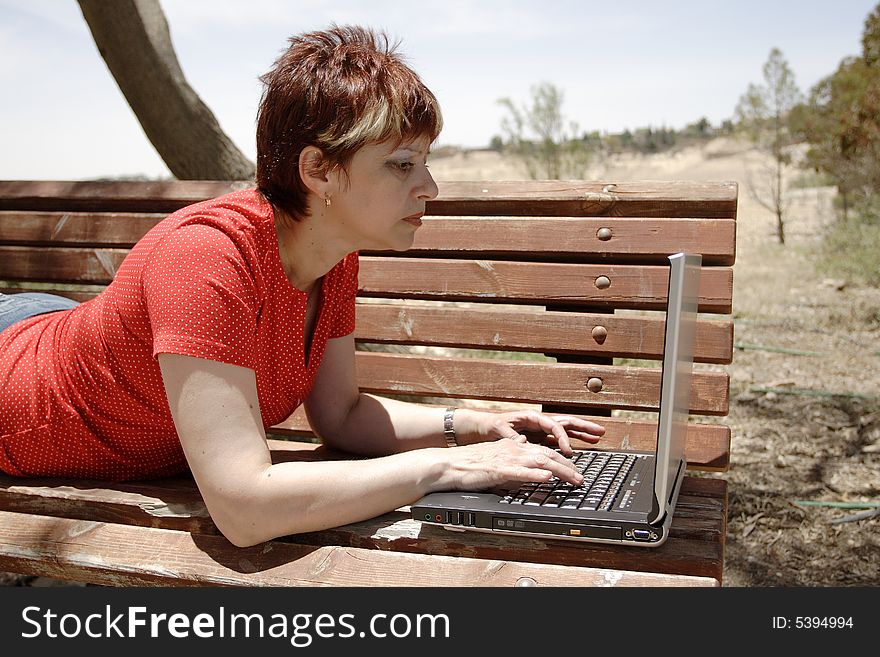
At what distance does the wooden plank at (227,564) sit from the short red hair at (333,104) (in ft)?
2.49

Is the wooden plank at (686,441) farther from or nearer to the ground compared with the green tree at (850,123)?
nearer to the ground

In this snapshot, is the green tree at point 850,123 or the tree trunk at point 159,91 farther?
the green tree at point 850,123

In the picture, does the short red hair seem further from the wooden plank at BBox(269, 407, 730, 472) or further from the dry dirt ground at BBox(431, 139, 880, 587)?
the dry dirt ground at BBox(431, 139, 880, 587)

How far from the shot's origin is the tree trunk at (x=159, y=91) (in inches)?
168

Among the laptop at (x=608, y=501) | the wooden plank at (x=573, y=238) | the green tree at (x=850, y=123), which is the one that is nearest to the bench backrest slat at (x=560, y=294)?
the wooden plank at (x=573, y=238)

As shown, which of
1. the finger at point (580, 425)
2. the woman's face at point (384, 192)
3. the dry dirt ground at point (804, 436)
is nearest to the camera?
the woman's face at point (384, 192)

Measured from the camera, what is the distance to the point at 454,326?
111 inches

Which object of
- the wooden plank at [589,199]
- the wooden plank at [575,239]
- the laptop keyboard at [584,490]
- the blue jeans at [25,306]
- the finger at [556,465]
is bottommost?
the laptop keyboard at [584,490]

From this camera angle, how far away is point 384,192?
198 cm

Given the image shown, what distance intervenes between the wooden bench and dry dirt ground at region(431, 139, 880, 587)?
105 cm

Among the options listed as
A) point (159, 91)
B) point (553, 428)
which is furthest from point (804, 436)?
point (159, 91)

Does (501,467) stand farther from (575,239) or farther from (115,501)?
(575,239)

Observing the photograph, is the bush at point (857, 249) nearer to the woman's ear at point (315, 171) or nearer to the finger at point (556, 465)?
the finger at point (556, 465)
